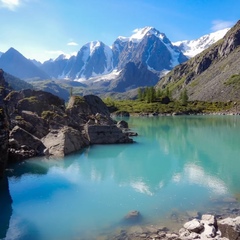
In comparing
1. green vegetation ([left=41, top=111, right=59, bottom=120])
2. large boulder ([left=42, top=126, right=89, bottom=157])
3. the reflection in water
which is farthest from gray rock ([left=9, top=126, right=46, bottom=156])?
the reflection in water

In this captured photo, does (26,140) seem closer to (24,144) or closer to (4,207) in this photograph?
(24,144)

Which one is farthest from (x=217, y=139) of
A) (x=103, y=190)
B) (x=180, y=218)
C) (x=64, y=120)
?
(x=180, y=218)

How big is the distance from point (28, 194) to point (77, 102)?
51.5 meters

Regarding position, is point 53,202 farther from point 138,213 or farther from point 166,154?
point 166,154

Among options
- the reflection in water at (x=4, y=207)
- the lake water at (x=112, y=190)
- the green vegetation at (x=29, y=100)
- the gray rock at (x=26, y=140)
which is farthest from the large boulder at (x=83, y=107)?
the reflection in water at (x=4, y=207)

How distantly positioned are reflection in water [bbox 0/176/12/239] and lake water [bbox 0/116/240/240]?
0.24 meters

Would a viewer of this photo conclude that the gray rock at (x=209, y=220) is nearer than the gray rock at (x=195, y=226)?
No

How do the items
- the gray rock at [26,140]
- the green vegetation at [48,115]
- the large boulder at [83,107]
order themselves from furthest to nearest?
the large boulder at [83,107] → the green vegetation at [48,115] → the gray rock at [26,140]

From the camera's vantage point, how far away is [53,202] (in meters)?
27.4

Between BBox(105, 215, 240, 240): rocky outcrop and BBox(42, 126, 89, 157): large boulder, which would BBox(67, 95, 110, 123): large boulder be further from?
BBox(105, 215, 240, 240): rocky outcrop

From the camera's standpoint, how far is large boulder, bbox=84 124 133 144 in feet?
202

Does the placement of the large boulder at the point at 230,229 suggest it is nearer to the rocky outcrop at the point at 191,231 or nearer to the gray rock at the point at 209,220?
the rocky outcrop at the point at 191,231

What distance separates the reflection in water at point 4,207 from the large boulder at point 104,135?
94.4 feet

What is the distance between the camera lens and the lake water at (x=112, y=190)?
23.0m
